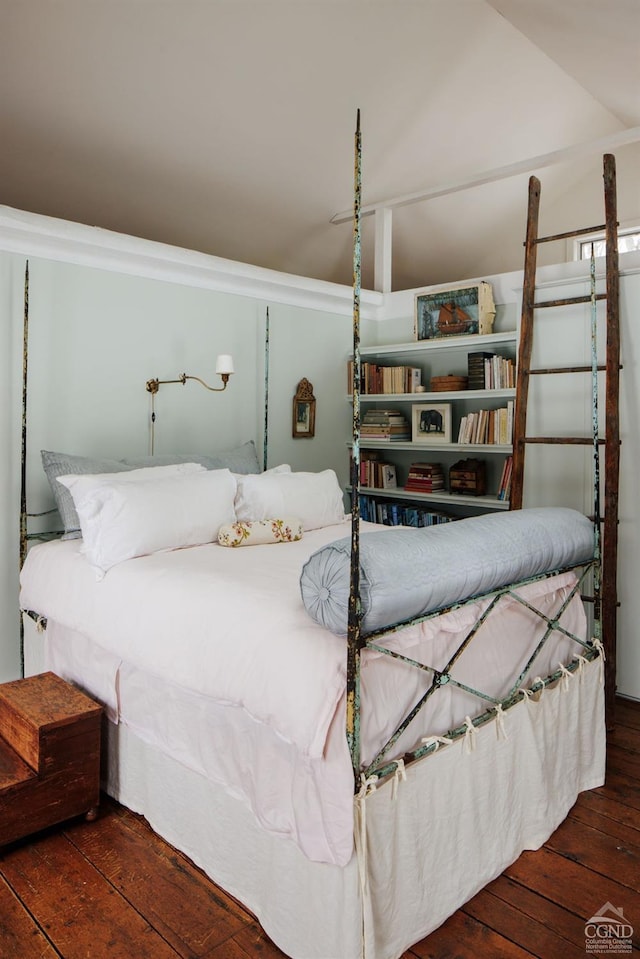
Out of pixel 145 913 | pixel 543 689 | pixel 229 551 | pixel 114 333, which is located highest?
pixel 114 333

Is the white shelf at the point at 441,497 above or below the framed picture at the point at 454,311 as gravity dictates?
below

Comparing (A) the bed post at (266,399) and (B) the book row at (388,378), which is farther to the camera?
(B) the book row at (388,378)

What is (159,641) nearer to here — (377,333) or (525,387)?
(525,387)

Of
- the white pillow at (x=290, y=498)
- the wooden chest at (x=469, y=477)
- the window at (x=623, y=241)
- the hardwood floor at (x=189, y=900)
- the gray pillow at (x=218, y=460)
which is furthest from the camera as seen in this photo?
the window at (x=623, y=241)

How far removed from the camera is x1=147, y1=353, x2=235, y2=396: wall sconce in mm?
3275

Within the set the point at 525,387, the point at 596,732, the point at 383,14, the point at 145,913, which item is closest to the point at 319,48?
the point at 383,14

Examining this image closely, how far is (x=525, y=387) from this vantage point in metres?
3.38

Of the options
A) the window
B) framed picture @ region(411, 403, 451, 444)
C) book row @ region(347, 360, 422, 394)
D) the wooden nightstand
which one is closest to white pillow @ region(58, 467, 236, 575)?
the wooden nightstand

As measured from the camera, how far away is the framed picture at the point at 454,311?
3803 millimetres

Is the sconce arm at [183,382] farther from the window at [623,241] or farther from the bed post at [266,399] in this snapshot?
the window at [623,241]

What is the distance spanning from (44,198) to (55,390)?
1.38 meters

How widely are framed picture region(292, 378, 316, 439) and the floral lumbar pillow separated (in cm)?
137

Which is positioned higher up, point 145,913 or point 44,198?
point 44,198

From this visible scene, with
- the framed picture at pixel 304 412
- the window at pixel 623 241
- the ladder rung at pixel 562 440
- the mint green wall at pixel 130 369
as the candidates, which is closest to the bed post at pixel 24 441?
the mint green wall at pixel 130 369
